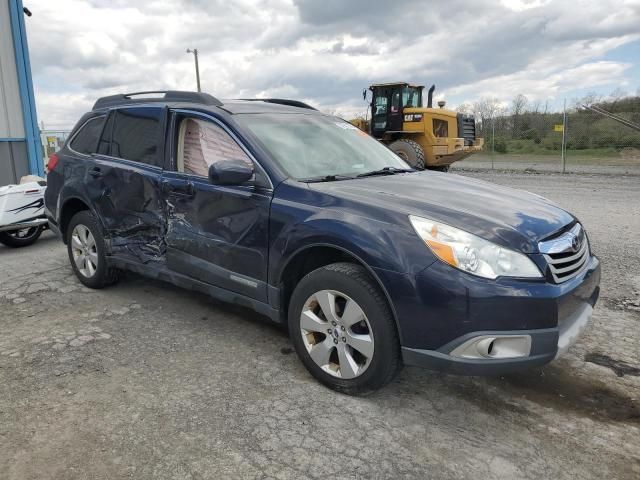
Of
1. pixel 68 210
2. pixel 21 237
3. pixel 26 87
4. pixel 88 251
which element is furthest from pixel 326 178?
pixel 26 87

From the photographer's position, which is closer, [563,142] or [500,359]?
[500,359]

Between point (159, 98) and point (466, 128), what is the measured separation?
1409 cm

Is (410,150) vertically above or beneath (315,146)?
beneath

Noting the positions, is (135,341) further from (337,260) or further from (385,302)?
(385,302)

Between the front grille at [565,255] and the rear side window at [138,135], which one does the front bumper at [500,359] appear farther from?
the rear side window at [138,135]

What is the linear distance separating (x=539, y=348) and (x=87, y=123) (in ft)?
14.7

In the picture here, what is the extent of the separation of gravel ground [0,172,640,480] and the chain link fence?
1657 cm

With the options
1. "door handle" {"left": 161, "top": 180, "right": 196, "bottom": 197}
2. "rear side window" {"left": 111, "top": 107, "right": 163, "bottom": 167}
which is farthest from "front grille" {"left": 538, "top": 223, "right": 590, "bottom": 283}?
"rear side window" {"left": 111, "top": 107, "right": 163, "bottom": 167}

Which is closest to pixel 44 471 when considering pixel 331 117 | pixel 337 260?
pixel 337 260

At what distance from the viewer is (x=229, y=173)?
128 inches

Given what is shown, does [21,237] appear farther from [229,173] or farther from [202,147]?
[229,173]

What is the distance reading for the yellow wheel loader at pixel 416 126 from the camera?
15.4 metres

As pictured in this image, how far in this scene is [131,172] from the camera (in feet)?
14.1

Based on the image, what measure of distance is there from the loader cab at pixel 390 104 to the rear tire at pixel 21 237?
11.2 meters
